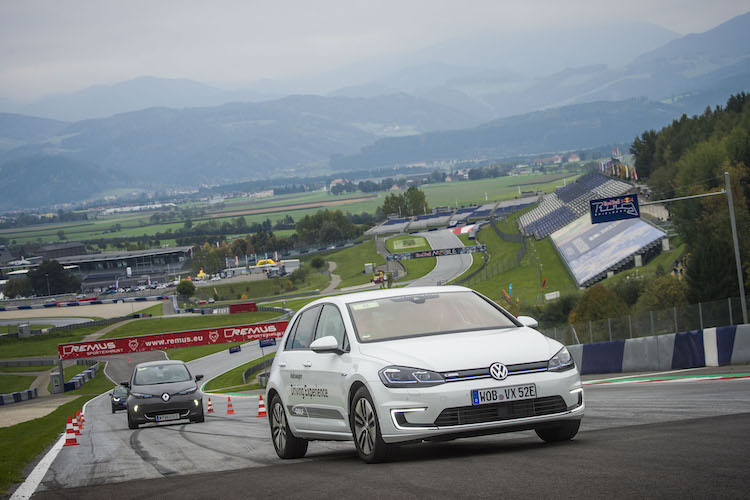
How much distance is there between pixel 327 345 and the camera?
9555 mm

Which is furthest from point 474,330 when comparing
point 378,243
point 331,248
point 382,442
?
point 331,248

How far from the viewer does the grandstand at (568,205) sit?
4801 inches

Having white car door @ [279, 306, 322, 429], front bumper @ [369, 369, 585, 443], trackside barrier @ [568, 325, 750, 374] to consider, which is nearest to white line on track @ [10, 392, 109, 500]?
white car door @ [279, 306, 322, 429]

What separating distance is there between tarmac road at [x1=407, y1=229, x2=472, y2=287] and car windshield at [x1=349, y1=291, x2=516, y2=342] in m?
96.1

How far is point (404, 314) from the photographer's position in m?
9.93

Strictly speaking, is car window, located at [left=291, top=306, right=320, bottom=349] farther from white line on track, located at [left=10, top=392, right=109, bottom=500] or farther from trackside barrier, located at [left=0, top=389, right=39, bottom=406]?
trackside barrier, located at [left=0, top=389, right=39, bottom=406]

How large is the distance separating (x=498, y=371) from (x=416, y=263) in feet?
410

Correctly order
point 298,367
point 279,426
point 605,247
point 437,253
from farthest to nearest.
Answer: point 437,253 → point 605,247 → point 279,426 → point 298,367

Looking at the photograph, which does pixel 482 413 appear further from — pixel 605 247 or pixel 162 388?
pixel 605 247

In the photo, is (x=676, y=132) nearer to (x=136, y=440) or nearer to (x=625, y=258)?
(x=625, y=258)

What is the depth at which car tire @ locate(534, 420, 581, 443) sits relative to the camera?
9227 mm

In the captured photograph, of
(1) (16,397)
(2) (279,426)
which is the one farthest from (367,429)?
(1) (16,397)

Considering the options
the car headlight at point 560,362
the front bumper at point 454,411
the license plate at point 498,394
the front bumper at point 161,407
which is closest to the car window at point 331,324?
the front bumper at point 454,411

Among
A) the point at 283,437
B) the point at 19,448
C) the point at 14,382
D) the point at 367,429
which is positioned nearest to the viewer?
the point at 367,429
